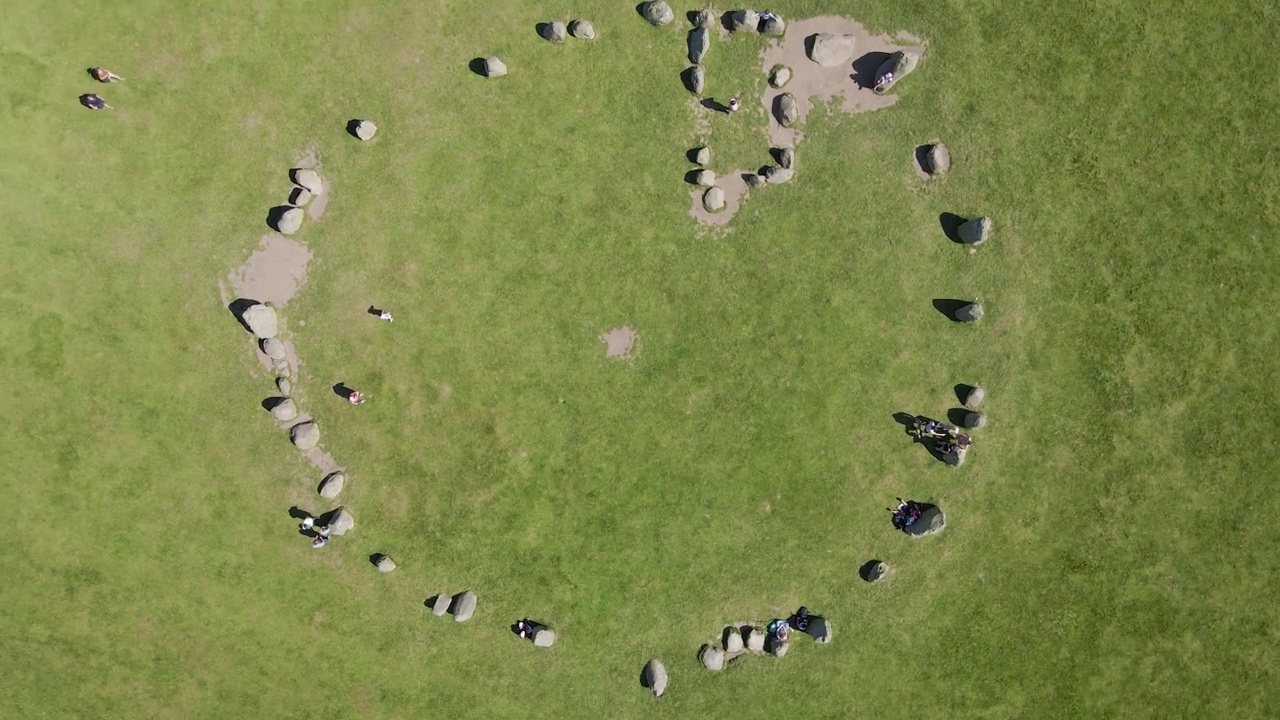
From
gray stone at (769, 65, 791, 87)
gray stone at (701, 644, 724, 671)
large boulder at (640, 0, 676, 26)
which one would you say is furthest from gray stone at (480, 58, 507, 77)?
gray stone at (701, 644, 724, 671)

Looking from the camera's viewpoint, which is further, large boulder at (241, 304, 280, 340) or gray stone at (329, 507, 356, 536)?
gray stone at (329, 507, 356, 536)

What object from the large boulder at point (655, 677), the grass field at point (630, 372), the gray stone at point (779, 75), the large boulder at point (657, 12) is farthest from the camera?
the large boulder at point (655, 677)

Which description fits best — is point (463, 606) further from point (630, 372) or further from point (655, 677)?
point (630, 372)

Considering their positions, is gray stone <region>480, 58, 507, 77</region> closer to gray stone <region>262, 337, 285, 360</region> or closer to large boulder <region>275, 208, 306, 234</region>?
large boulder <region>275, 208, 306, 234</region>

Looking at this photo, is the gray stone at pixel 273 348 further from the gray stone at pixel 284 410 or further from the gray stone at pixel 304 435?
the gray stone at pixel 304 435

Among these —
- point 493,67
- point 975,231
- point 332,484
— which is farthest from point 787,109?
point 332,484

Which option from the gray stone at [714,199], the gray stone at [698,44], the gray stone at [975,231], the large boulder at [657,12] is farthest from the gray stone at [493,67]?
the gray stone at [975,231]

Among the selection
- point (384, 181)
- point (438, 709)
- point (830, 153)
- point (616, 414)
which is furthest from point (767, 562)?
point (384, 181)
